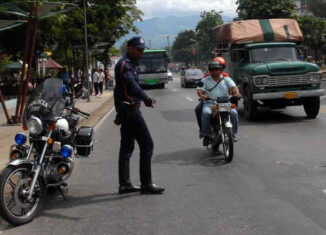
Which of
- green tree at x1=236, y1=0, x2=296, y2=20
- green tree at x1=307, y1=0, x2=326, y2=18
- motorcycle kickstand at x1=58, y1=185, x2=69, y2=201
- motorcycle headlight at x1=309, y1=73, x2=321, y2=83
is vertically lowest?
motorcycle kickstand at x1=58, y1=185, x2=69, y2=201

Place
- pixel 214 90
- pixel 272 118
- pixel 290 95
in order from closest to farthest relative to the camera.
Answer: pixel 214 90 < pixel 290 95 < pixel 272 118

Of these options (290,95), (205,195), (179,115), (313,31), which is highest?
(313,31)

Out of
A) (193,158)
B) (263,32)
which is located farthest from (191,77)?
(193,158)

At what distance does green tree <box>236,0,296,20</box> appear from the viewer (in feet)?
169

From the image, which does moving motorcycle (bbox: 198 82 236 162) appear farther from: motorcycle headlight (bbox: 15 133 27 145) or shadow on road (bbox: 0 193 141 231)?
motorcycle headlight (bbox: 15 133 27 145)

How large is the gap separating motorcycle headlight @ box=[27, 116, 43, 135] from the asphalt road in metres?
0.89

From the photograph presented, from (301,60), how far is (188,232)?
35.3 feet

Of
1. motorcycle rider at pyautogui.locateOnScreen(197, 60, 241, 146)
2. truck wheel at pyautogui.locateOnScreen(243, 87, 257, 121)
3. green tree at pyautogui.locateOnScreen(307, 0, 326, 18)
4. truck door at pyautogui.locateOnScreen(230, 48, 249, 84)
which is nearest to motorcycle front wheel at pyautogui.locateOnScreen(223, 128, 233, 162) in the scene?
motorcycle rider at pyautogui.locateOnScreen(197, 60, 241, 146)

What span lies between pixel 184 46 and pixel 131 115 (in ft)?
492

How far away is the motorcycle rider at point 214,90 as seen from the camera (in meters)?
8.51

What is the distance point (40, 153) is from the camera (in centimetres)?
550

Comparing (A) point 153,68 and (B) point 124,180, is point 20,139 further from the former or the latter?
(A) point 153,68

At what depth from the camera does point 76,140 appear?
608cm

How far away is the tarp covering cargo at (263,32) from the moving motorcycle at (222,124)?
26.6 ft
